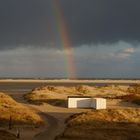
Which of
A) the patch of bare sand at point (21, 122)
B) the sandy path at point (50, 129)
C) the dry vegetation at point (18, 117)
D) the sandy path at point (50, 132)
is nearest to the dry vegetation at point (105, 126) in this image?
the sandy path at point (50, 129)

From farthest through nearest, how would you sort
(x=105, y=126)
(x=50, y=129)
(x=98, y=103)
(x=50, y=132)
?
(x=98, y=103) < (x=50, y=129) < (x=105, y=126) < (x=50, y=132)

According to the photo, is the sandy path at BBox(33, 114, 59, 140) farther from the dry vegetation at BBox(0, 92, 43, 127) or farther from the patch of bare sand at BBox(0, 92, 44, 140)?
the dry vegetation at BBox(0, 92, 43, 127)

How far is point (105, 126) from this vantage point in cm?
3772

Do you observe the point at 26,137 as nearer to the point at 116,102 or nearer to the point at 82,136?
the point at 82,136

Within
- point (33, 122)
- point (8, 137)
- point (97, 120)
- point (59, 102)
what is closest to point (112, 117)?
point (97, 120)

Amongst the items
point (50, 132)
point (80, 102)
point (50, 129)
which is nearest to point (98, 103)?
point (80, 102)

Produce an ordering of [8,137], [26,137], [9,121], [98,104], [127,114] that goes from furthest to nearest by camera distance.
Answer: [98,104] < [127,114] < [9,121] < [26,137] < [8,137]

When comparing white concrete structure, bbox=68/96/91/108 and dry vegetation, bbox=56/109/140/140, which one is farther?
white concrete structure, bbox=68/96/91/108

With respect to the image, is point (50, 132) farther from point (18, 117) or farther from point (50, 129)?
point (18, 117)

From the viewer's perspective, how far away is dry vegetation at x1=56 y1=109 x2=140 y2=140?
3219 cm

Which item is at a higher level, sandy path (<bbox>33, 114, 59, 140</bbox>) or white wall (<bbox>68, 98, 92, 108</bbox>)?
white wall (<bbox>68, 98, 92, 108</bbox>)

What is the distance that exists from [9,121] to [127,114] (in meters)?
12.5

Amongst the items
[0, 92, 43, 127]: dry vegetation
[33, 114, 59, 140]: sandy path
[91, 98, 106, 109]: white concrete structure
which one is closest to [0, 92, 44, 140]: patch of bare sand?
[0, 92, 43, 127]: dry vegetation

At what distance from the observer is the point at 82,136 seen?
1261 inches
